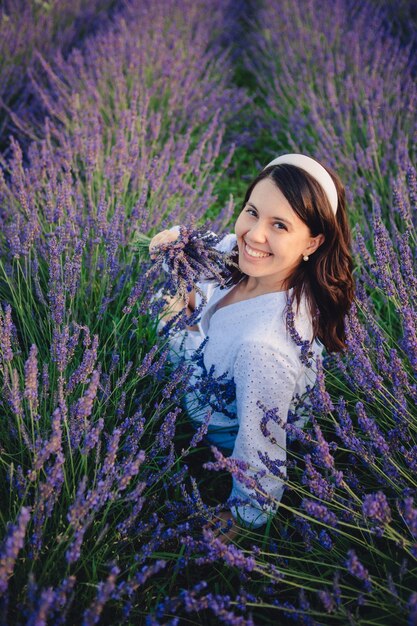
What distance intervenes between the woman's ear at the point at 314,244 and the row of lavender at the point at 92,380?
56 centimetres

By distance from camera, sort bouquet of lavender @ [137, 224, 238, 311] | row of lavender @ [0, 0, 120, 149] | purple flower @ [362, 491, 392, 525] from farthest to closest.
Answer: row of lavender @ [0, 0, 120, 149] → bouquet of lavender @ [137, 224, 238, 311] → purple flower @ [362, 491, 392, 525]

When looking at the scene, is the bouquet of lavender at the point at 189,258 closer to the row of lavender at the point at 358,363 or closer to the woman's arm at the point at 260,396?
the woman's arm at the point at 260,396

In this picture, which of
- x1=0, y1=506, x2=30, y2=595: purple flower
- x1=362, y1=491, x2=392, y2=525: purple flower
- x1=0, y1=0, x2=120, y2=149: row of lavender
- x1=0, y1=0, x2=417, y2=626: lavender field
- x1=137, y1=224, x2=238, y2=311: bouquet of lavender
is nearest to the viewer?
x1=0, y1=506, x2=30, y2=595: purple flower

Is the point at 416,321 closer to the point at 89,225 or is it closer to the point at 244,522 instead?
the point at 244,522

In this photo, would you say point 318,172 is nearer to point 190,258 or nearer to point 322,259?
point 322,259

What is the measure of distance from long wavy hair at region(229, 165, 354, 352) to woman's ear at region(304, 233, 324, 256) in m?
0.01

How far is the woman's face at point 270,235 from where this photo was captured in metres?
1.51

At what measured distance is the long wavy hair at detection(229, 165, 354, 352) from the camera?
1506 millimetres

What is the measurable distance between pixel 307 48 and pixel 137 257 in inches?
126

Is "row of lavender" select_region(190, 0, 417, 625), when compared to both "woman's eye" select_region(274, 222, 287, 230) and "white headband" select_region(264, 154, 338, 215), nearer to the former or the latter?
"white headband" select_region(264, 154, 338, 215)

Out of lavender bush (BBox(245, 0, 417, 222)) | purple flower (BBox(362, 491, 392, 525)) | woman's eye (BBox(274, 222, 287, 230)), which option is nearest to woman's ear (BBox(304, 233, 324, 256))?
woman's eye (BBox(274, 222, 287, 230))

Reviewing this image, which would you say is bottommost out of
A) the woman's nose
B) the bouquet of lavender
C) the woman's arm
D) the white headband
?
the woman's arm

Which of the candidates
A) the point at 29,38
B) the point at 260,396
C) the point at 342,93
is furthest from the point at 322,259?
the point at 29,38

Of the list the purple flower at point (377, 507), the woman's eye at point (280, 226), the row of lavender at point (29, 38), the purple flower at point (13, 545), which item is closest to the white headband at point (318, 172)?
the woman's eye at point (280, 226)
